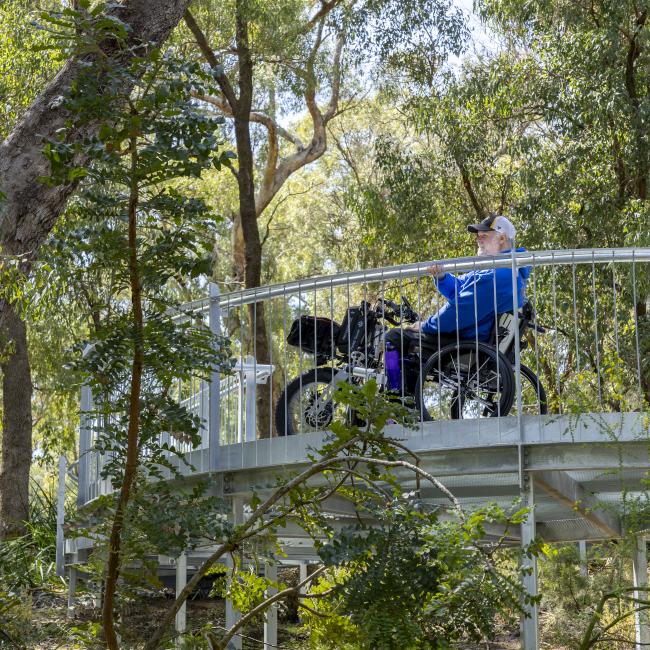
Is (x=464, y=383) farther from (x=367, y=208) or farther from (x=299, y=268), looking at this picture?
(x=299, y=268)

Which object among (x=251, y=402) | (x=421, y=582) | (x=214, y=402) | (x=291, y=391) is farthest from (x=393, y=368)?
(x=421, y=582)

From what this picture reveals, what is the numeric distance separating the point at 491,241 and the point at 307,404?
159cm

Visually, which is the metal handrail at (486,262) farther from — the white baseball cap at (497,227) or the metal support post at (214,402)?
the white baseball cap at (497,227)

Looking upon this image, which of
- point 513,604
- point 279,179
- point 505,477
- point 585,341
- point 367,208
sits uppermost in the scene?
point 279,179

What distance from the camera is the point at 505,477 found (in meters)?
7.34

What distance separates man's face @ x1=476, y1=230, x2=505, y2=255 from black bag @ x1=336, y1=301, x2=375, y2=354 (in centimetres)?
82

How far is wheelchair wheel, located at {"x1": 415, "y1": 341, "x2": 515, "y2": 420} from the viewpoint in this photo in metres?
6.58

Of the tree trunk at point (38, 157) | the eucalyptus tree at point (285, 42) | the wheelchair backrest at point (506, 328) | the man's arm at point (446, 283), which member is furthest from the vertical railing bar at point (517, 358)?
the eucalyptus tree at point (285, 42)

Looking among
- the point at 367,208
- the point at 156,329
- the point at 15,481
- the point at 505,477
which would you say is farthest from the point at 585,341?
the point at 156,329

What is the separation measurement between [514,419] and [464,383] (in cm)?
62

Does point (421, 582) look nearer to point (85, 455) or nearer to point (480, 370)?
point (480, 370)

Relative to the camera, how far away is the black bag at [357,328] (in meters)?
7.04

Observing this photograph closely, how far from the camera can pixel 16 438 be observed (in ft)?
50.5

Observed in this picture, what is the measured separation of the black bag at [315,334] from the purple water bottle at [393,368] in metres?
0.43
